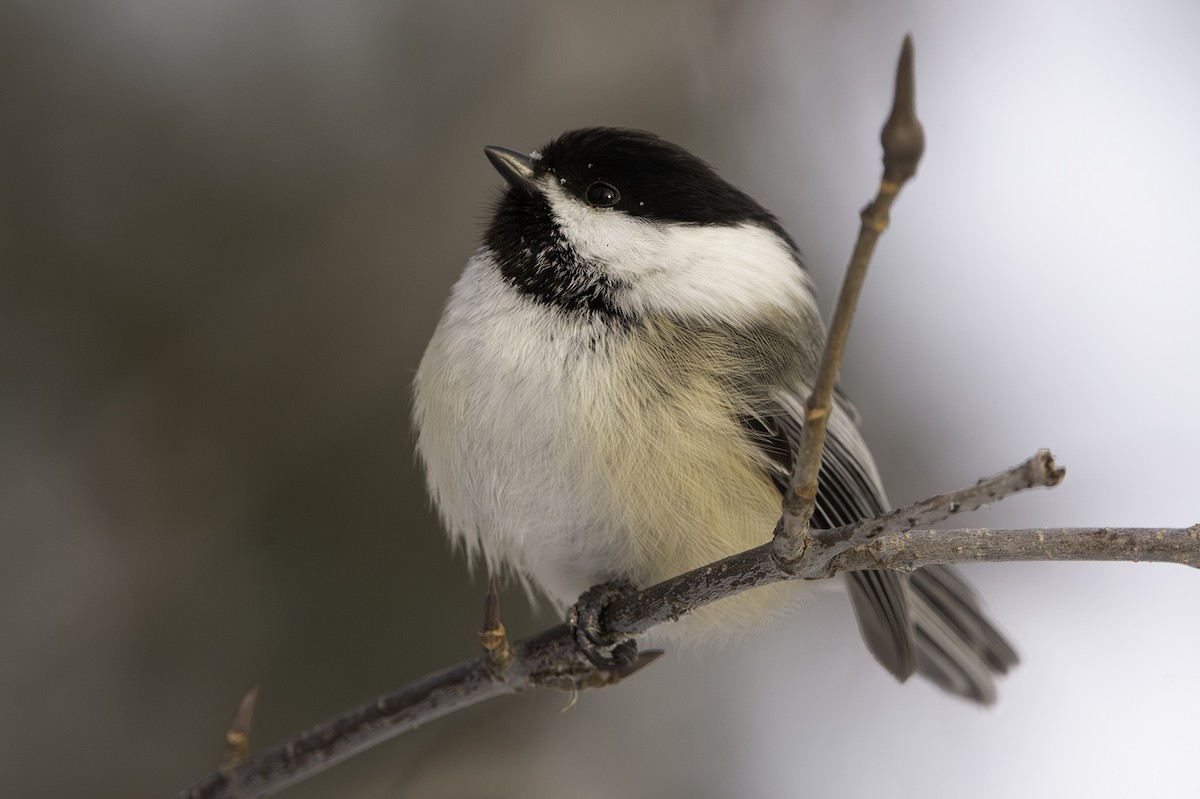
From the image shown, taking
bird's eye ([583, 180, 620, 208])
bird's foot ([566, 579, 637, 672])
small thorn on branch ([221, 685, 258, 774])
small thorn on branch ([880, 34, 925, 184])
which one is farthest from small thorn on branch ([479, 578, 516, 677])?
small thorn on branch ([880, 34, 925, 184])

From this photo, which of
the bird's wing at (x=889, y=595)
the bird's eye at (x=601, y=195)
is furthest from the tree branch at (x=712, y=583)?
the bird's eye at (x=601, y=195)

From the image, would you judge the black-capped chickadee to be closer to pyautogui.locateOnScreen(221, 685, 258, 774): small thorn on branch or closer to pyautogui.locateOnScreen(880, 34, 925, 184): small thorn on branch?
pyautogui.locateOnScreen(221, 685, 258, 774): small thorn on branch

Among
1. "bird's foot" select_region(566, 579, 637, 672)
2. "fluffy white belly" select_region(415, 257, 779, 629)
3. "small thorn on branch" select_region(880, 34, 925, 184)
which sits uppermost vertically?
"small thorn on branch" select_region(880, 34, 925, 184)

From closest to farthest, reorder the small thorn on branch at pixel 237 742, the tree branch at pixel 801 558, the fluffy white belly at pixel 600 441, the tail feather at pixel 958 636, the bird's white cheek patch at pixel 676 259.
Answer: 1. the tree branch at pixel 801 558
2. the small thorn on branch at pixel 237 742
3. the fluffy white belly at pixel 600 441
4. the bird's white cheek patch at pixel 676 259
5. the tail feather at pixel 958 636

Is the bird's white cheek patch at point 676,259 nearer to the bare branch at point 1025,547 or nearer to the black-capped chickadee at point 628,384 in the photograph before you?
the black-capped chickadee at point 628,384

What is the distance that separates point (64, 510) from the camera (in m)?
2.11

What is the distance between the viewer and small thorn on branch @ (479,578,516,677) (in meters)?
1.46

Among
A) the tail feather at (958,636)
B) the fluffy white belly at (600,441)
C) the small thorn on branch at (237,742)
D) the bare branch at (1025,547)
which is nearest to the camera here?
the bare branch at (1025,547)

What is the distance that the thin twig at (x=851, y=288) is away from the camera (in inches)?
28.0

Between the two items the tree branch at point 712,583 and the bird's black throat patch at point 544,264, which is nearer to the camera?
the tree branch at point 712,583

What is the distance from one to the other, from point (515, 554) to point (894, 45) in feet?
5.08

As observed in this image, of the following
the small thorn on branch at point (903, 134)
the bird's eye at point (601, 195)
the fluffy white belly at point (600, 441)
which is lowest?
the fluffy white belly at point (600, 441)

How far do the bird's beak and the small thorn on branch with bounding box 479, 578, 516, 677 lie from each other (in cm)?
Result: 69

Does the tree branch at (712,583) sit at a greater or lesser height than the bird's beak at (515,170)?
lesser
